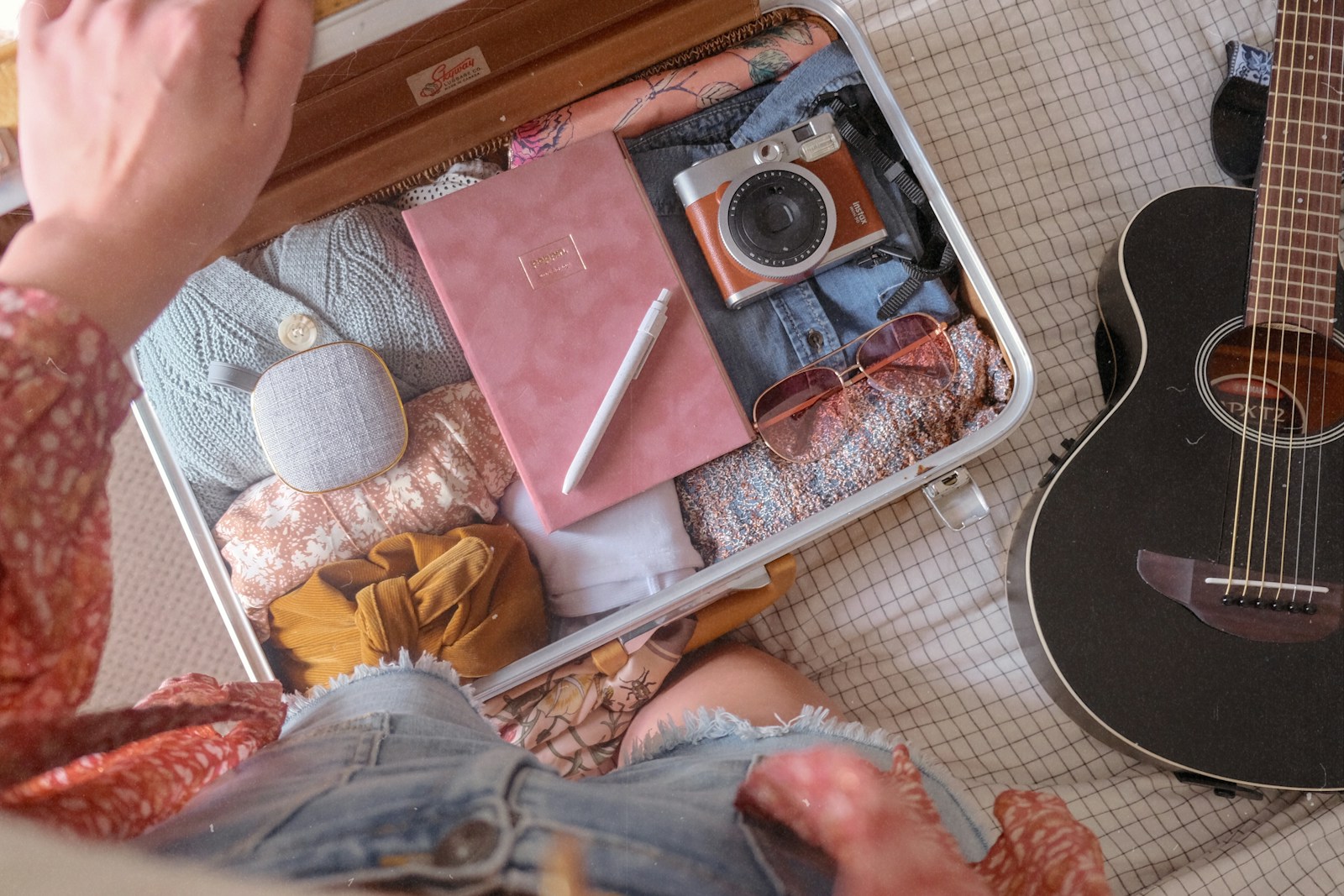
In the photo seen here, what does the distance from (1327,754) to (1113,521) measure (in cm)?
28

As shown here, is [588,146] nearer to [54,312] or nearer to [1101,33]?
[54,312]

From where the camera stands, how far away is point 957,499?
2.56 feet

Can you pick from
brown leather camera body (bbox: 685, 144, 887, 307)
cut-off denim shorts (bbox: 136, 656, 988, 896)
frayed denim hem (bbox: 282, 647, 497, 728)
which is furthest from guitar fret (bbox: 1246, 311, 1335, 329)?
frayed denim hem (bbox: 282, 647, 497, 728)

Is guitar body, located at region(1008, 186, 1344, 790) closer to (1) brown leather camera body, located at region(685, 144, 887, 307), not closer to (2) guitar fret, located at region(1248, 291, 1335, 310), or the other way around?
(2) guitar fret, located at region(1248, 291, 1335, 310)

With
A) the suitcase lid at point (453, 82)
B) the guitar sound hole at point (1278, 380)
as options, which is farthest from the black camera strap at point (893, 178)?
the guitar sound hole at point (1278, 380)

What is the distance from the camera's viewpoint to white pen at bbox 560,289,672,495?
660mm

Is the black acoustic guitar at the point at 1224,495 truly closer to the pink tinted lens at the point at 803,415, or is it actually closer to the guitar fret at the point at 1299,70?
the guitar fret at the point at 1299,70

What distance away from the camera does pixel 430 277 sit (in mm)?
688

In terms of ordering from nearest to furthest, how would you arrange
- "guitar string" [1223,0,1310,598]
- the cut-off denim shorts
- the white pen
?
the cut-off denim shorts < the white pen < "guitar string" [1223,0,1310,598]

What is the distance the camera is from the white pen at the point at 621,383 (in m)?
0.66

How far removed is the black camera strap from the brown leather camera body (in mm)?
29

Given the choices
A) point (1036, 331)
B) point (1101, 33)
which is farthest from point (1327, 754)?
point (1101, 33)

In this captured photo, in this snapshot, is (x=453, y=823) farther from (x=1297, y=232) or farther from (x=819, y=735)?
(x=1297, y=232)

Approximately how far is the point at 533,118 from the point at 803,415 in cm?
35
